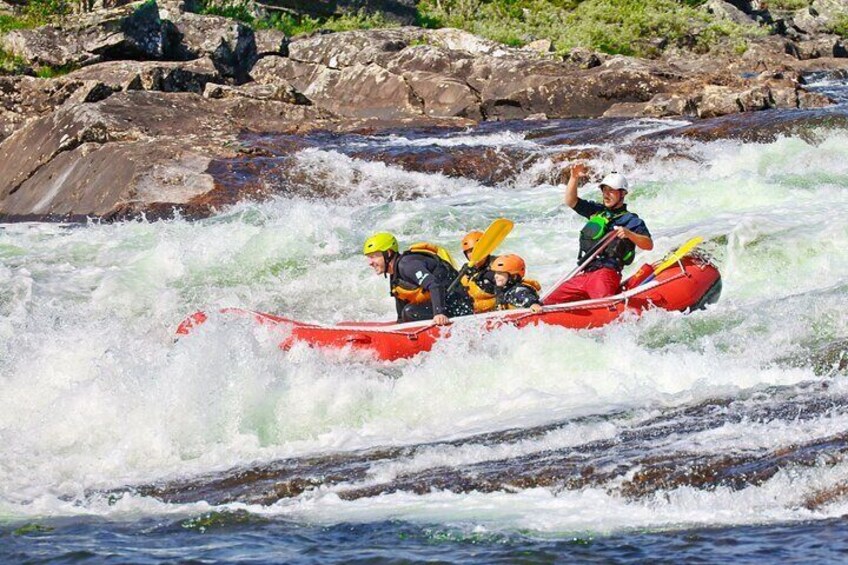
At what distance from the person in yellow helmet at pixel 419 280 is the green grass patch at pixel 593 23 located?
60.7 feet

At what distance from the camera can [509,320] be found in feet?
27.3

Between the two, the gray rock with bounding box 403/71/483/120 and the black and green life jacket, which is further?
the gray rock with bounding box 403/71/483/120

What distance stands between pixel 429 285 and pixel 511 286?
69cm

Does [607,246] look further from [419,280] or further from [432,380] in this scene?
[432,380]

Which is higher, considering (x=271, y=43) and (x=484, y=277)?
(x=271, y=43)

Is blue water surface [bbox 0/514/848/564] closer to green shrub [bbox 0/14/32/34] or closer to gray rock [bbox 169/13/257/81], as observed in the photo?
gray rock [bbox 169/13/257/81]

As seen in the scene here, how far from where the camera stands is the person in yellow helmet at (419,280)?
27.1ft

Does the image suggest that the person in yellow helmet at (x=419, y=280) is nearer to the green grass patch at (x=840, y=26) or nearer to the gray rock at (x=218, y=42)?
the gray rock at (x=218, y=42)

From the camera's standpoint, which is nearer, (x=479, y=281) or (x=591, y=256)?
(x=479, y=281)

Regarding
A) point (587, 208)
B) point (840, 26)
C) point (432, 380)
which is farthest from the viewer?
point (840, 26)

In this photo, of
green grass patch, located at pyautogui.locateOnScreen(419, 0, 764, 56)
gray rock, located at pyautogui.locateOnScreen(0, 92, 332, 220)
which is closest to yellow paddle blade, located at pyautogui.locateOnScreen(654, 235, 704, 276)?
gray rock, located at pyautogui.locateOnScreen(0, 92, 332, 220)

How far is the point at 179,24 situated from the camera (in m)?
21.7

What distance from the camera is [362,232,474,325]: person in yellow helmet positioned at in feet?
27.1

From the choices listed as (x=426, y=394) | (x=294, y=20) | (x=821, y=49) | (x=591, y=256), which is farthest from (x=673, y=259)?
(x=821, y=49)
